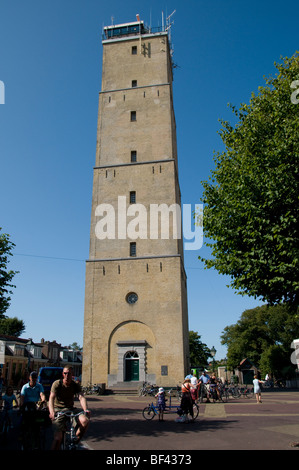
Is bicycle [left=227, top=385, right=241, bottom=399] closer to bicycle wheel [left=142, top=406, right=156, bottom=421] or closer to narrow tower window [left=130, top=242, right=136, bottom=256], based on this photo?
bicycle wheel [left=142, top=406, right=156, bottom=421]

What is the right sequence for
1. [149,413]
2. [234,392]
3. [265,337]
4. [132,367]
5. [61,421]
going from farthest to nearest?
[265,337], [132,367], [234,392], [149,413], [61,421]

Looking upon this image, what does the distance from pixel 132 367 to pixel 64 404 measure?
892 inches

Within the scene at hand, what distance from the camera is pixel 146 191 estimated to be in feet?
105

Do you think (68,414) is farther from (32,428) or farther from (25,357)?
(25,357)

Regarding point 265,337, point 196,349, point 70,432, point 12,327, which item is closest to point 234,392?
point 70,432

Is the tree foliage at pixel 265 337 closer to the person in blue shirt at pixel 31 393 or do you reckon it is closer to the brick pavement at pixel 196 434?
the brick pavement at pixel 196 434

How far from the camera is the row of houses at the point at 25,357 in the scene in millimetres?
47834

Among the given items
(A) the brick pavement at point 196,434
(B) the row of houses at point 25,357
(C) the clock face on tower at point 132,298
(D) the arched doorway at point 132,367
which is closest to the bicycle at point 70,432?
(A) the brick pavement at point 196,434

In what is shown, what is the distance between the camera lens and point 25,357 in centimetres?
5381

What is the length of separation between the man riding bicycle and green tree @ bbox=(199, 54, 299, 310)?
27.7 ft

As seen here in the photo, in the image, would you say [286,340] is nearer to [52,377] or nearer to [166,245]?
[166,245]

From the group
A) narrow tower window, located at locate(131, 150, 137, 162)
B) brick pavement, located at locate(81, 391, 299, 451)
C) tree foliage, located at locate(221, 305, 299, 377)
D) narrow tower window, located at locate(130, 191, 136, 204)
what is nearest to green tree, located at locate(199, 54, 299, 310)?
brick pavement, located at locate(81, 391, 299, 451)

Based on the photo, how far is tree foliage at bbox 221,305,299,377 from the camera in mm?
50406
